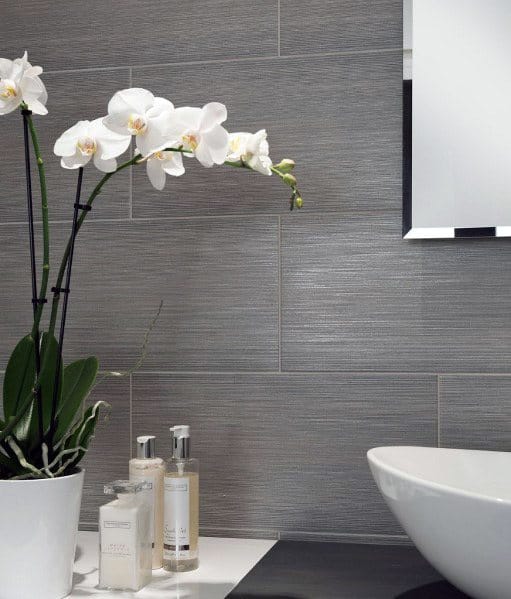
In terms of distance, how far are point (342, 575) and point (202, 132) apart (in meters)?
0.66

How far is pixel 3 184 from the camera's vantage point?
153cm

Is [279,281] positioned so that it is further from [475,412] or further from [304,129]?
[475,412]

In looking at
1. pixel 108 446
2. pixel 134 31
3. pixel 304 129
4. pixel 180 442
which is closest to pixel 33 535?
pixel 180 442

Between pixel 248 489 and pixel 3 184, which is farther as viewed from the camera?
pixel 3 184

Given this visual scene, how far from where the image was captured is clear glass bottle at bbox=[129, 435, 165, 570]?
123 cm

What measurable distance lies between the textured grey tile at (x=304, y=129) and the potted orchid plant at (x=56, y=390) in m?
0.26

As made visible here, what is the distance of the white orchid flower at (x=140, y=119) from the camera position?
1070 mm

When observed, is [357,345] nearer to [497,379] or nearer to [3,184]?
[497,379]

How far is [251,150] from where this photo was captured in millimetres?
1111

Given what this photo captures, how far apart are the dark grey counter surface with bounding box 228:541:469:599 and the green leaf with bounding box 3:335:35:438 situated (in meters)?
0.40

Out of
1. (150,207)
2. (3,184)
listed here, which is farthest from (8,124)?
(150,207)

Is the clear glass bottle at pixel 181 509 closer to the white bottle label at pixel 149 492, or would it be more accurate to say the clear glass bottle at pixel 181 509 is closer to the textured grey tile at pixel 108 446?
the white bottle label at pixel 149 492

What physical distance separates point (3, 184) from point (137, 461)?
24.6 inches

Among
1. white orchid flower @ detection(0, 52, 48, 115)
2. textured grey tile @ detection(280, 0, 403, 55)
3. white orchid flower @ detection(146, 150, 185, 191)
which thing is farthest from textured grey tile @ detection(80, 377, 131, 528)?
textured grey tile @ detection(280, 0, 403, 55)
